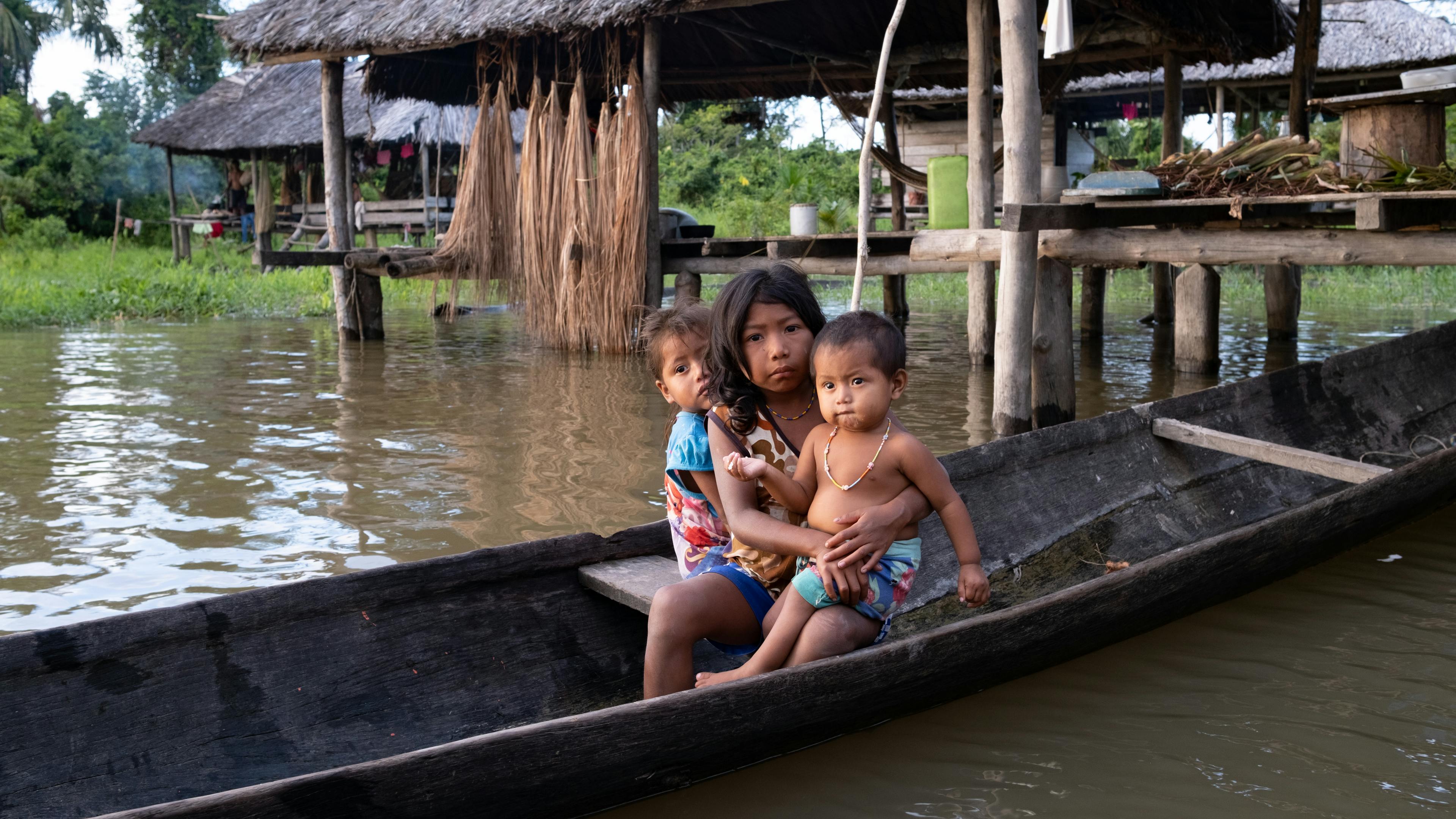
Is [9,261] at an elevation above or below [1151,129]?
below

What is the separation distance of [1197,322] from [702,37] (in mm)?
4361

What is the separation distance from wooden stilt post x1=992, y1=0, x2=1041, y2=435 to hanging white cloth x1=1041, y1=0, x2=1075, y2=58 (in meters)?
0.09

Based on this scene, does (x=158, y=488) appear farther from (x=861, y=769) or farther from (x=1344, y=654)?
(x=1344, y=654)

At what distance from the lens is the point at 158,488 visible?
4535mm

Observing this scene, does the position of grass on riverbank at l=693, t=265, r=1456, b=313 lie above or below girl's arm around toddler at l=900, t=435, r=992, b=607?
above

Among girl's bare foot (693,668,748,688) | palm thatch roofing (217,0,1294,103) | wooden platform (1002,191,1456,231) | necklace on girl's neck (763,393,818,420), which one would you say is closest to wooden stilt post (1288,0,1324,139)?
palm thatch roofing (217,0,1294,103)

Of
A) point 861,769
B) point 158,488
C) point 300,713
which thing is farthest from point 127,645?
point 158,488

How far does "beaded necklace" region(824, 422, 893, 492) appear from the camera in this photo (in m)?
2.23

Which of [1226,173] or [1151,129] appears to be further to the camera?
[1151,129]

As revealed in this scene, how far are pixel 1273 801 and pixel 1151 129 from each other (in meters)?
17.6

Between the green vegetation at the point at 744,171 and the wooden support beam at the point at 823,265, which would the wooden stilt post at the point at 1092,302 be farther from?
the green vegetation at the point at 744,171

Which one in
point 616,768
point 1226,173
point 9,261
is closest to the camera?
point 616,768

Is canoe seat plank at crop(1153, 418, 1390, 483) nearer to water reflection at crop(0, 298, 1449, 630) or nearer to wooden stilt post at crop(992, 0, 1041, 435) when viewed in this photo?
wooden stilt post at crop(992, 0, 1041, 435)

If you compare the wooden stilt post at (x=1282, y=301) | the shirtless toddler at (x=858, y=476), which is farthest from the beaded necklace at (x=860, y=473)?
the wooden stilt post at (x=1282, y=301)
